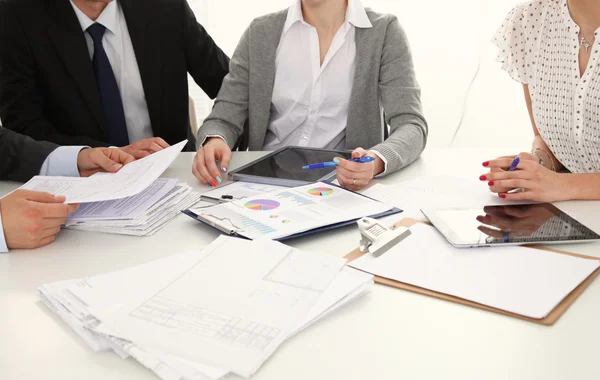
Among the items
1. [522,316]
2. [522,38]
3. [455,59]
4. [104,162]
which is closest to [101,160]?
→ [104,162]

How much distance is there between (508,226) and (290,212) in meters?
0.40

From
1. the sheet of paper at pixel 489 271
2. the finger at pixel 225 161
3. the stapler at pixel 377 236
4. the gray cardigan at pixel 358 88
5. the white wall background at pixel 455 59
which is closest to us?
the sheet of paper at pixel 489 271

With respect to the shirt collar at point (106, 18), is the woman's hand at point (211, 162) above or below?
below

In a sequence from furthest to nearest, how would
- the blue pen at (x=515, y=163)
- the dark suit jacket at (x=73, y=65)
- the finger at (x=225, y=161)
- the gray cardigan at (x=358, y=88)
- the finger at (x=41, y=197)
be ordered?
the dark suit jacket at (x=73, y=65), the gray cardigan at (x=358, y=88), the finger at (x=225, y=161), the blue pen at (x=515, y=163), the finger at (x=41, y=197)

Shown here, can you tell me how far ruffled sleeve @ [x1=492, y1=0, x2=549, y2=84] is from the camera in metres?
1.48

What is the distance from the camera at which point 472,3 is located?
3.08 metres

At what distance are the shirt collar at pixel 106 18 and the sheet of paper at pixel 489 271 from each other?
1.31m

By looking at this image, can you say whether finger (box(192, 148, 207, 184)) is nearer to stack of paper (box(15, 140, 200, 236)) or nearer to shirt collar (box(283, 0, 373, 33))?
stack of paper (box(15, 140, 200, 236))

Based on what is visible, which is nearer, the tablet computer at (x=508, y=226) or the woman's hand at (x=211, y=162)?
the tablet computer at (x=508, y=226)

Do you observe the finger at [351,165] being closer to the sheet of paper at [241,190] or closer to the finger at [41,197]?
the sheet of paper at [241,190]

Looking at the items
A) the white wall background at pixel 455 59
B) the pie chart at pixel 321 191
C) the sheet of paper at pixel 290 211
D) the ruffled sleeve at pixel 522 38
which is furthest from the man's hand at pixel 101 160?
the white wall background at pixel 455 59

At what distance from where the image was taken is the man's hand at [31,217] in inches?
38.9

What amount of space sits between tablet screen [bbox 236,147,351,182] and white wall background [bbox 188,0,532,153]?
187cm

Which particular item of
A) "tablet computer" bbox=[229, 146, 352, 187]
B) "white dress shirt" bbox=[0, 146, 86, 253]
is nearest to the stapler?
"tablet computer" bbox=[229, 146, 352, 187]
